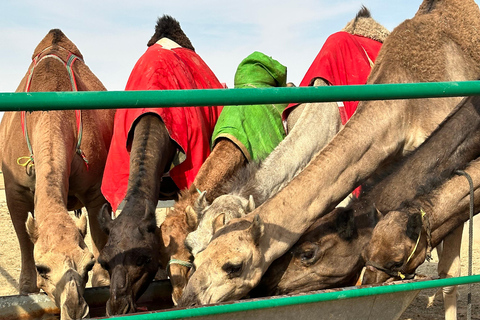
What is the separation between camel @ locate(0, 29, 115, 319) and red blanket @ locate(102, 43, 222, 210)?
1.17ft

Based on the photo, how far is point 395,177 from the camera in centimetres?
383

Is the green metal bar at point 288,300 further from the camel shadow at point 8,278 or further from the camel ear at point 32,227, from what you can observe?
the camel shadow at point 8,278

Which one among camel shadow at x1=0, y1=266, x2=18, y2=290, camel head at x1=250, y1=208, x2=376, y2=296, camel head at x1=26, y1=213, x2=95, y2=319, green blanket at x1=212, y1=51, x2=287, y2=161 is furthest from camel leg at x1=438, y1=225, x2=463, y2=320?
camel shadow at x1=0, y1=266, x2=18, y2=290

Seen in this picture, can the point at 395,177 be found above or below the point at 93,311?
above

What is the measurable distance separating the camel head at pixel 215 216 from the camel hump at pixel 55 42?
2959mm

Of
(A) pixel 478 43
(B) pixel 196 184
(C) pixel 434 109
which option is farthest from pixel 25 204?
(A) pixel 478 43

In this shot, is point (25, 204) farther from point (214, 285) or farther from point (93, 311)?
point (214, 285)

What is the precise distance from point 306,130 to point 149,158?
1229 mm

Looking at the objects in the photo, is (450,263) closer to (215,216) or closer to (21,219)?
(215,216)

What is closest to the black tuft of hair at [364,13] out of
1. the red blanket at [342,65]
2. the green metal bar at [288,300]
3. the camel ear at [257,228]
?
the red blanket at [342,65]


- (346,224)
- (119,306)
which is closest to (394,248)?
(346,224)

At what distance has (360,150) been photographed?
3896 mm

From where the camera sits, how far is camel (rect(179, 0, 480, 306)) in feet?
10.5

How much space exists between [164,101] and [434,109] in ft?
10.5
